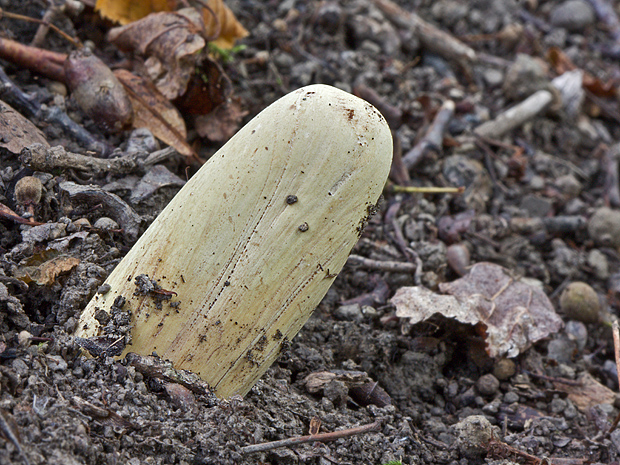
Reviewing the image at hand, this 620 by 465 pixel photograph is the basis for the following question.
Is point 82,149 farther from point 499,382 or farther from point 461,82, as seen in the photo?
point 461,82

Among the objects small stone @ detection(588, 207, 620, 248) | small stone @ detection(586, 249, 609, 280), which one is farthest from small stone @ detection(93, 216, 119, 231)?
small stone @ detection(588, 207, 620, 248)

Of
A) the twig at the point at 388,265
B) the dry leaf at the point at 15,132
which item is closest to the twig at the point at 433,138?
the twig at the point at 388,265

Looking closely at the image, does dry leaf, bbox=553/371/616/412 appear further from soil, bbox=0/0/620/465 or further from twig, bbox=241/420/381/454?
twig, bbox=241/420/381/454

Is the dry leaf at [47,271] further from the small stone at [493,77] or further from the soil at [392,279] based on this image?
the small stone at [493,77]

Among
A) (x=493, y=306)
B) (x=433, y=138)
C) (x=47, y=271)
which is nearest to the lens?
(x=47, y=271)

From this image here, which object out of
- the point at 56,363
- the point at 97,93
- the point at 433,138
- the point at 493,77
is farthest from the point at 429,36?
the point at 56,363

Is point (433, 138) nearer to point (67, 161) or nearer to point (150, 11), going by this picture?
point (150, 11)
